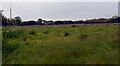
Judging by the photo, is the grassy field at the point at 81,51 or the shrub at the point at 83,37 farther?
the shrub at the point at 83,37

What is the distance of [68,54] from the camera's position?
3807 mm

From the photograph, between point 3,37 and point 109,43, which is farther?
point 3,37

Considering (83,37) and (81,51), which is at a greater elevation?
(83,37)

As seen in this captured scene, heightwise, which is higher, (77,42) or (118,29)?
(118,29)

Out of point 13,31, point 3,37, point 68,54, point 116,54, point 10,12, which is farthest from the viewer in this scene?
point 13,31

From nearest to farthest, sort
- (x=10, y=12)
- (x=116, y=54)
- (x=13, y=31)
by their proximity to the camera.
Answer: (x=116, y=54) < (x=10, y=12) < (x=13, y=31)

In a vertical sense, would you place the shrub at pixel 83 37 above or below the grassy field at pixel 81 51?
above

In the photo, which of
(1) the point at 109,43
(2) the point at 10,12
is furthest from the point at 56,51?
(2) the point at 10,12

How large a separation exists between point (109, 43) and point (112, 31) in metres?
0.37

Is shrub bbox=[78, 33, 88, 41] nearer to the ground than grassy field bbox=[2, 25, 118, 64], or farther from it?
farther from it

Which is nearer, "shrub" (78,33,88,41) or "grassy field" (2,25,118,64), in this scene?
"grassy field" (2,25,118,64)

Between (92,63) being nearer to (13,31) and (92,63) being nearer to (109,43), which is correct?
(109,43)

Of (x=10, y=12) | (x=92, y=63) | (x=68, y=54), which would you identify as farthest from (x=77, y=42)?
(x=10, y=12)

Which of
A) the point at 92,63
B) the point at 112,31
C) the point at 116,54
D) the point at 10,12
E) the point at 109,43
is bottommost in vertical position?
the point at 92,63
